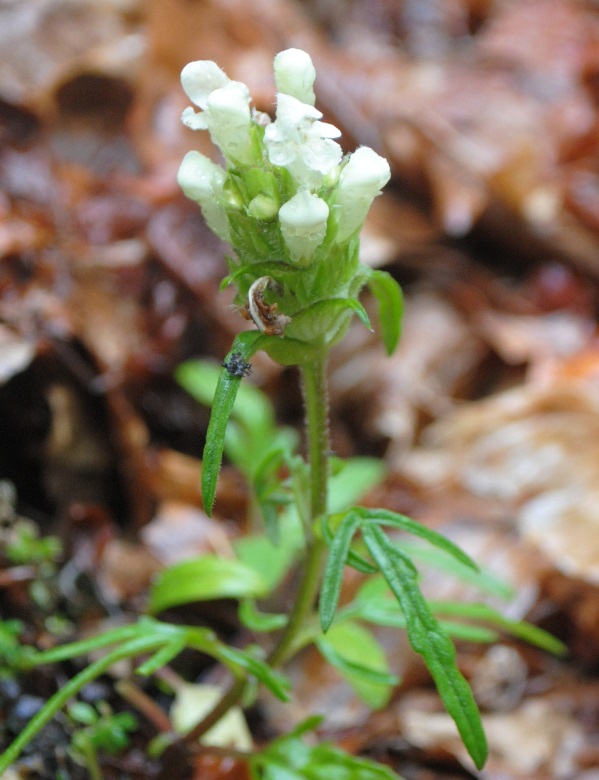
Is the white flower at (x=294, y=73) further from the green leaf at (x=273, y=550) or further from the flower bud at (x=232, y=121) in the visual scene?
the green leaf at (x=273, y=550)

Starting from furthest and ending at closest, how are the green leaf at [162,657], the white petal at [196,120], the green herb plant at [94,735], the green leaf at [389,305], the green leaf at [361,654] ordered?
1. the green leaf at [361,654]
2. the green herb plant at [94,735]
3. the green leaf at [389,305]
4. the green leaf at [162,657]
5. the white petal at [196,120]

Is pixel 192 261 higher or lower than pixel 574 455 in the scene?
higher

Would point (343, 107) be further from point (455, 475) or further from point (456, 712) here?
point (456, 712)

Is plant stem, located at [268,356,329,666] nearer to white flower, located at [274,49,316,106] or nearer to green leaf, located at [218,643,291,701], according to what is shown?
green leaf, located at [218,643,291,701]

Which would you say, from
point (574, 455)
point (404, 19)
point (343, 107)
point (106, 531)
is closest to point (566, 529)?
point (574, 455)

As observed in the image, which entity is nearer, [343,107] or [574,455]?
[574,455]

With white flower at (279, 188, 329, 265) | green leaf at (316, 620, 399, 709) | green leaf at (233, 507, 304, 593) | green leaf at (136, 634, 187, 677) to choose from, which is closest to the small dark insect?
white flower at (279, 188, 329, 265)

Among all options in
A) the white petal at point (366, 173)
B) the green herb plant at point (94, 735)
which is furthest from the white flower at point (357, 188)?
the green herb plant at point (94, 735)
